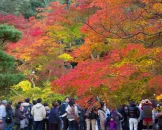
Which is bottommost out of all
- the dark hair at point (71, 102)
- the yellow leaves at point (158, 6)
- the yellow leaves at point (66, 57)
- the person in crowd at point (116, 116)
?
the person in crowd at point (116, 116)

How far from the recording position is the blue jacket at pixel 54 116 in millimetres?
11266

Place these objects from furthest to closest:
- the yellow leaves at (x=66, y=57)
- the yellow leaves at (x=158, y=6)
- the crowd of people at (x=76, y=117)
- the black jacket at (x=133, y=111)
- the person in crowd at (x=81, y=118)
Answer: the yellow leaves at (x=66, y=57)
the person in crowd at (x=81, y=118)
the crowd of people at (x=76, y=117)
the black jacket at (x=133, y=111)
the yellow leaves at (x=158, y=6)

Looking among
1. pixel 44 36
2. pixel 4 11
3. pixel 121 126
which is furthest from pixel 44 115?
pixel 4 11

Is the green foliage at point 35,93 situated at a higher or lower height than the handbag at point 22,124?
higher

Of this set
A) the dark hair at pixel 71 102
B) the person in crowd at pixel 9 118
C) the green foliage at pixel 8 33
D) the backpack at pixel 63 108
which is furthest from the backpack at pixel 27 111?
the green foliage at pixel 8 33

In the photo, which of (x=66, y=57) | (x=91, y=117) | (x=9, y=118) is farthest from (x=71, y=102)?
(x=66, y=57)

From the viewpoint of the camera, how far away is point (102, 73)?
28.4 feet

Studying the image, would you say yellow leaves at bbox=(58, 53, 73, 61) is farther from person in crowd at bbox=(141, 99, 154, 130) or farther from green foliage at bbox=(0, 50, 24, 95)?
person in crowd at bbox=(141, 99, 154, 130)

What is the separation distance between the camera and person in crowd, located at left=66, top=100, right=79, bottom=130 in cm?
1136

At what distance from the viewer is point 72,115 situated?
11.5 meters

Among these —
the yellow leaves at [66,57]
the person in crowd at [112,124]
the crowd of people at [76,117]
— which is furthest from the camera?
the yellow leaves at [66,57]

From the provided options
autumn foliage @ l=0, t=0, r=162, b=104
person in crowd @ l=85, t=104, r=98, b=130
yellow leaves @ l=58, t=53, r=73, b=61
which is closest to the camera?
autumn foliage @ l=0, t=0, r=162, b=104

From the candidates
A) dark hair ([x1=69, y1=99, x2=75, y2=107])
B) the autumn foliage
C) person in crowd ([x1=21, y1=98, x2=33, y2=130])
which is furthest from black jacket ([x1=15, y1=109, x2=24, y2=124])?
the autumn foliage

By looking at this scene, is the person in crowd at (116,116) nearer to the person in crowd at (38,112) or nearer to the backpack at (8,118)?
the person in crowd at (38,112)
